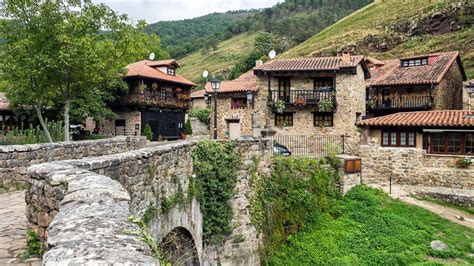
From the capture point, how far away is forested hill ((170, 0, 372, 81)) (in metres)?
79.1

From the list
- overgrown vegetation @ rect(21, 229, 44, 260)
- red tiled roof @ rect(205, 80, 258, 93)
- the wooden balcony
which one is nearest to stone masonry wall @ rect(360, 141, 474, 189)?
the wooden balcony

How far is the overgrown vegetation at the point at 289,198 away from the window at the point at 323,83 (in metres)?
11.0

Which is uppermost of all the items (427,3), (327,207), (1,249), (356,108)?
(427,3)

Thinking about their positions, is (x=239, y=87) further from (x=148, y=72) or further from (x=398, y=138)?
(x=398, y=138)

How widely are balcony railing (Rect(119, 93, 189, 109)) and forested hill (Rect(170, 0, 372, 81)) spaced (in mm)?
27576

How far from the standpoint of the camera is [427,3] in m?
68.8

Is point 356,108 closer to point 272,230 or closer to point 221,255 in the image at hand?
point 272,230

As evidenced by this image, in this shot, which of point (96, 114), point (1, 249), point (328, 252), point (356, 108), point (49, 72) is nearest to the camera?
point (1, 249)

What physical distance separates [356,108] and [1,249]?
2650cm

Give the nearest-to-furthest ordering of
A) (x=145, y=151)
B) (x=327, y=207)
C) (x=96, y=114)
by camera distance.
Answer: (x=145, y=151)
(x=327, y=207)
(x=96, y=114)

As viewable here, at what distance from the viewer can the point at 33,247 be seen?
16.3ft

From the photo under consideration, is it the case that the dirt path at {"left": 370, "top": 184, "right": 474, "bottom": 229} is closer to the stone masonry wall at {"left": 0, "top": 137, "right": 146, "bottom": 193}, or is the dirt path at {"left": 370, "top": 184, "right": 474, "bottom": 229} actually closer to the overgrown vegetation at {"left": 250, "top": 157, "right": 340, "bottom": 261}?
the overgrown vegetation at {"left": 250, "top": 157, "right": 340, "bottom": 261}

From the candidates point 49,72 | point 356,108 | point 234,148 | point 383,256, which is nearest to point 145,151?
point 234,148

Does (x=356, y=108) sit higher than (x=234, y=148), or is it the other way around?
(x=356, y=108)
